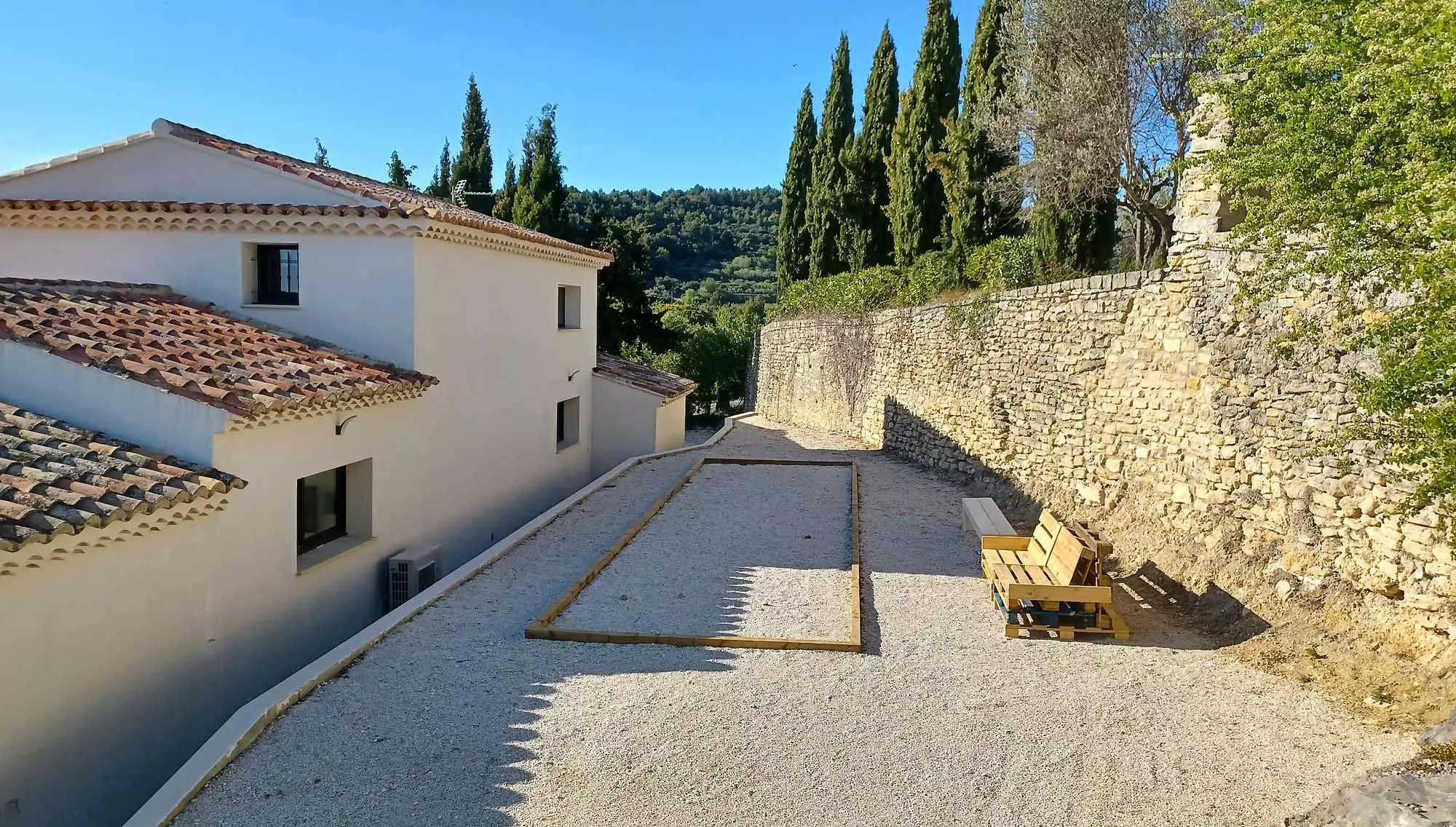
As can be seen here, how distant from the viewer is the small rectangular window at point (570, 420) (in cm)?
1593

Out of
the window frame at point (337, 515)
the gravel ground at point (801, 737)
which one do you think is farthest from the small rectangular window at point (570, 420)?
the gravel ground at point (801, 737)

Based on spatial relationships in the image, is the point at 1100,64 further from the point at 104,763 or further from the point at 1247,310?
the point at 104,763

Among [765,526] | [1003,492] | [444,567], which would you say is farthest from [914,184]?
[444,567]

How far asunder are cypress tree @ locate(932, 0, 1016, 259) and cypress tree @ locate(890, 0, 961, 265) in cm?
176

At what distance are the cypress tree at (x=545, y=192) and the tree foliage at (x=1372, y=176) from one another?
2190 centimetres

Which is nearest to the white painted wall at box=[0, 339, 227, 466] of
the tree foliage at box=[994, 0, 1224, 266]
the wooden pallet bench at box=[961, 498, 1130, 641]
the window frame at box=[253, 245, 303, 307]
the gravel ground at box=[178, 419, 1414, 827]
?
the gravel ground at box=[178, 419, 1414, 827]

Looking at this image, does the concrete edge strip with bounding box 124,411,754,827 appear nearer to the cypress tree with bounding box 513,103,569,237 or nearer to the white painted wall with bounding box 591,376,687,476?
the white painted wall with bounding box 591,376,687,476

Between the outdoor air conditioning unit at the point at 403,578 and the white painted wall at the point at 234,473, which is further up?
the white painted wall at the point at 234,473

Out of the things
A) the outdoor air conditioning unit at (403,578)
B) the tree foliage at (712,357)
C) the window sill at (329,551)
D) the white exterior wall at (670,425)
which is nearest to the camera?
the window sill at (329,551)

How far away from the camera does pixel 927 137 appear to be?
21.9m

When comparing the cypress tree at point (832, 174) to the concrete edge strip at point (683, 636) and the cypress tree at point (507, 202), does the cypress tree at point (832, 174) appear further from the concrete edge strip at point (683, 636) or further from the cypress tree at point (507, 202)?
the concrete edge strip at point (683, 636)

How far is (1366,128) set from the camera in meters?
→ 5.40

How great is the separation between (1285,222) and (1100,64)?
10.3 metres

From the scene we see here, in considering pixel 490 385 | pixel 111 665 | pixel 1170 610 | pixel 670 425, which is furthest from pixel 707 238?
pixel 111 665
